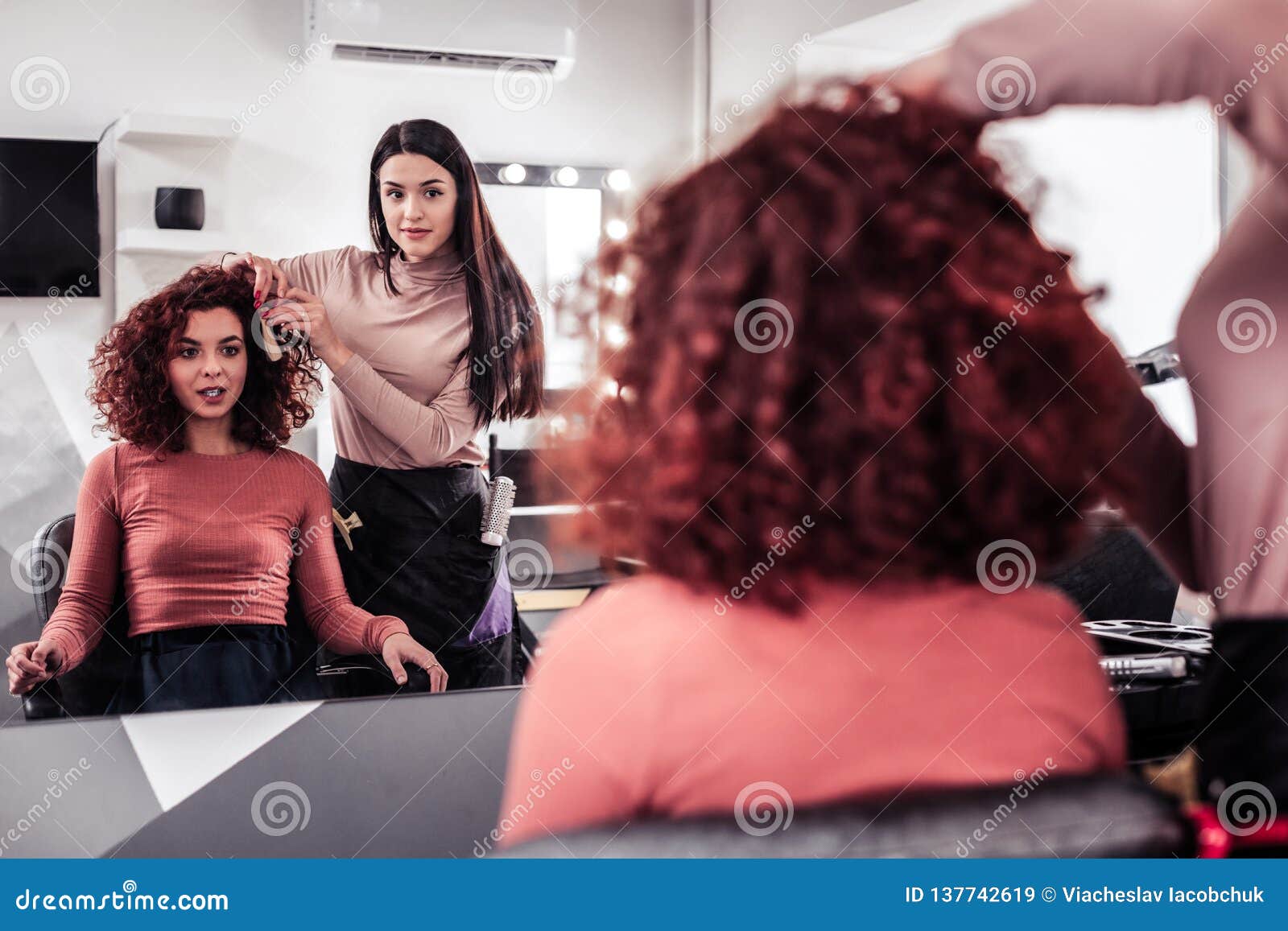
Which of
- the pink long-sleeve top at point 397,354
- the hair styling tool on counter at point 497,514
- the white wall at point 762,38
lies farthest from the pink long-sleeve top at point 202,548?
the white wall at point 762,38

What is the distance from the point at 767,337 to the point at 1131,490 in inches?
14.2

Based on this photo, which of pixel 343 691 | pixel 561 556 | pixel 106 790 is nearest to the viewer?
pixel 106 790

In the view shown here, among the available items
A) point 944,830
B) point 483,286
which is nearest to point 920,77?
point 944,830

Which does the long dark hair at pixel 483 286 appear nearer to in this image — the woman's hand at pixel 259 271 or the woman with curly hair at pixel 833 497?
the woman's hand at pixel 259 271

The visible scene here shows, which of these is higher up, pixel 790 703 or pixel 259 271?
pixel 259 271

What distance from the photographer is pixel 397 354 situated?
82.3 inches

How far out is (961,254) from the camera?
0.74 m

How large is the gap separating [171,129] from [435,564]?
979mm

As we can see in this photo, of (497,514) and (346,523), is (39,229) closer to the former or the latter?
(346,523)

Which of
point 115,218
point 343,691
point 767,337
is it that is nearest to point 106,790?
point 343,691

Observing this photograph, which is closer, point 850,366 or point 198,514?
point 850,366

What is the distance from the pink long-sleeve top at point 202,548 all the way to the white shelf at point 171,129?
0.60 m

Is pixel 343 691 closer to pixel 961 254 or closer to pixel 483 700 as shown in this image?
pixel 483 700

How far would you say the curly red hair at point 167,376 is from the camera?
1.95 m
